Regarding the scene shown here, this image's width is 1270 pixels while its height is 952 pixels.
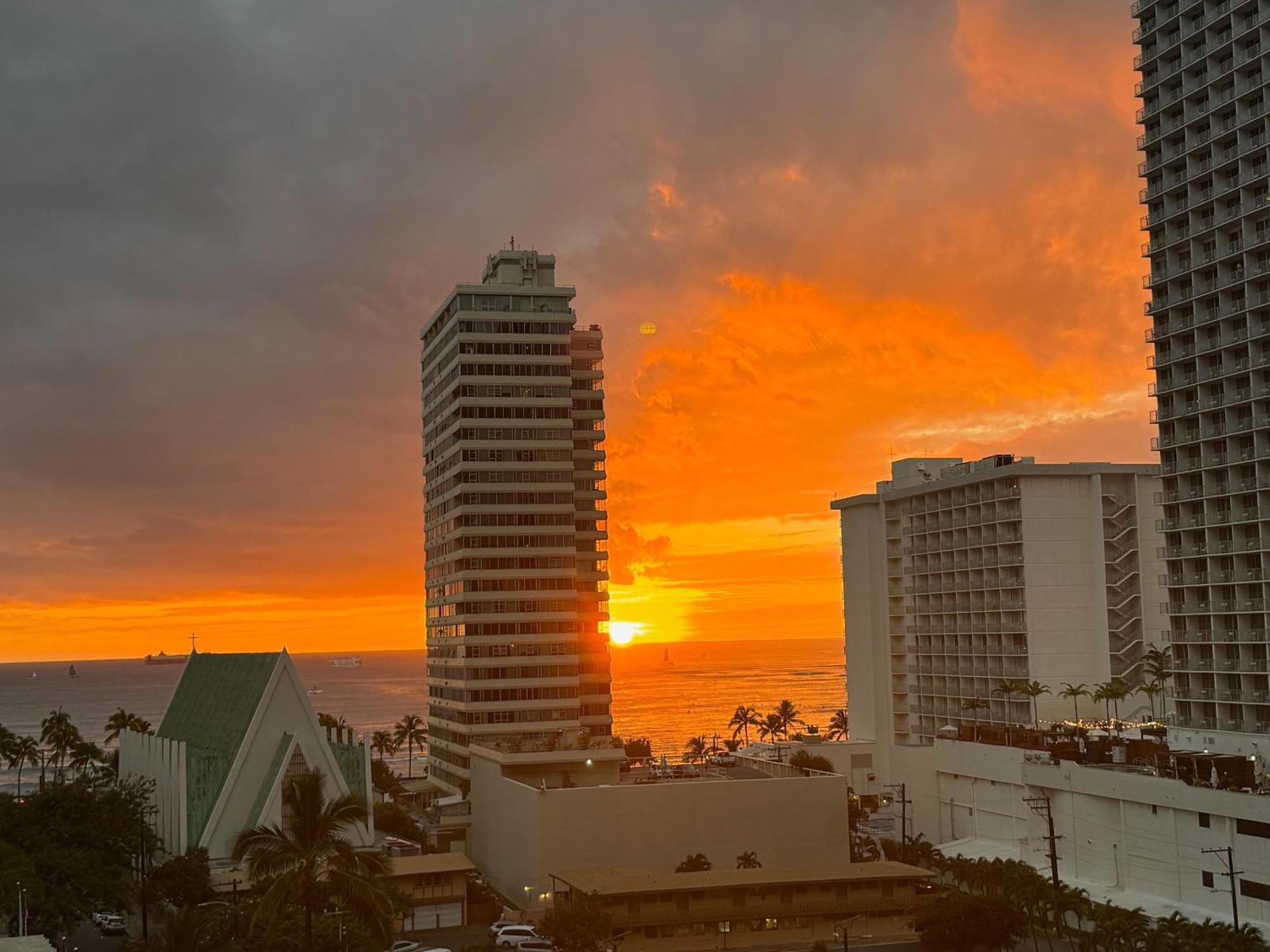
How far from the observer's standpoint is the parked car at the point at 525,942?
71.5 metres

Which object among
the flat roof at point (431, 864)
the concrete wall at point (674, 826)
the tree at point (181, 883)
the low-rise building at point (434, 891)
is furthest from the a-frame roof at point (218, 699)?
the concrete wall at point (674, 826)

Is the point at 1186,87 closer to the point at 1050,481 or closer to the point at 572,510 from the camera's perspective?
the point at 1050,481

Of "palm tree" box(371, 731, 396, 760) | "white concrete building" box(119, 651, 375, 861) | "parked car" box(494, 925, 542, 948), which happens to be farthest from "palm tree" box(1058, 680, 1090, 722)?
"palm tree" box(371, 731, 396, 760)

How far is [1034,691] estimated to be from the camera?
396ft

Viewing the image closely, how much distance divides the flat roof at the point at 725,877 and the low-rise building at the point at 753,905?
0.08m

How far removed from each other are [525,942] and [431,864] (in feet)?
51.4

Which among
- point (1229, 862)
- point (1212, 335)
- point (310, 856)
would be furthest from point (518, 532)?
point (310, 856)

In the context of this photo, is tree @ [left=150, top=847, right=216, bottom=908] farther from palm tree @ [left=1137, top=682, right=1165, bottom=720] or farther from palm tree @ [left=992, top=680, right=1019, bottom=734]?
palm tree @ [left=1137, top=682, right=1165, bottom=720]

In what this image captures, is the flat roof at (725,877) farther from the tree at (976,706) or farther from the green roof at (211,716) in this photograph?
the tree at (976,706)

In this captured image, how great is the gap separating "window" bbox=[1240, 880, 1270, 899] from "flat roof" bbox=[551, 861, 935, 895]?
59.2ft

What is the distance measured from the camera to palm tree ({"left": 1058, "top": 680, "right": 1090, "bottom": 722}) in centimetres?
12044

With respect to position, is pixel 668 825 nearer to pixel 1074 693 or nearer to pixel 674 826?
pixel 674 826

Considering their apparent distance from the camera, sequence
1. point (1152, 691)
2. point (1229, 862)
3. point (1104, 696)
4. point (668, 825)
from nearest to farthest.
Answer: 1. point (1229, 862)
2. point (668, 825)
3. point (1152, 691)
4. point (1104, 696)

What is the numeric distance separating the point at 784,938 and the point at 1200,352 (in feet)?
166
